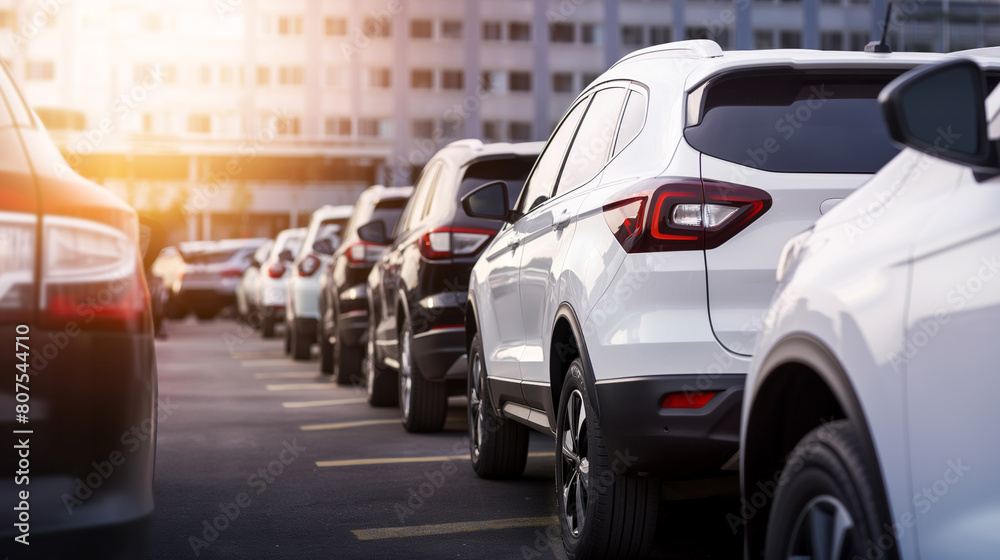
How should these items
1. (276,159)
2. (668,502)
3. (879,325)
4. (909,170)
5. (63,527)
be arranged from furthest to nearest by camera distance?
(276,159)
(668,502)
(63,527)
(909,170)
(879,325)

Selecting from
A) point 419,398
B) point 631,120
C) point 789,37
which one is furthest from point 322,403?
point 789,37

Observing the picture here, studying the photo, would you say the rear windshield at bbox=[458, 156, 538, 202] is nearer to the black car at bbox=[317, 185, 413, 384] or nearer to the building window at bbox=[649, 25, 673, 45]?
the black car at bbox=[317, 185, 413, 384]

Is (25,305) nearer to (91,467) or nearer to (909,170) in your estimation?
(91,467)

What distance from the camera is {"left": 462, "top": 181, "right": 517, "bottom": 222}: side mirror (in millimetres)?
6066

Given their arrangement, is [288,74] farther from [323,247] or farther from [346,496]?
[346,496]

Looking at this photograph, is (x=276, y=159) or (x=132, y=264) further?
(x=276, y=159)

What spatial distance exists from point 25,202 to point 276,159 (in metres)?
73.4

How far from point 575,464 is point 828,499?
206 centimetres

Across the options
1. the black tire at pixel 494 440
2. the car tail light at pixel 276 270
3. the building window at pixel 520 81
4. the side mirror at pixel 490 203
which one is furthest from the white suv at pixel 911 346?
the building window at pixel 520 81

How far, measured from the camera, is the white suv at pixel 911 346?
2.14m

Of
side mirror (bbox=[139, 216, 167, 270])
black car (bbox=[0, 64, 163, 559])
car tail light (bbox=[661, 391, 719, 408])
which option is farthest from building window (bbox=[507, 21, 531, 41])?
black car (bbox=[0, 64, 163, 559])

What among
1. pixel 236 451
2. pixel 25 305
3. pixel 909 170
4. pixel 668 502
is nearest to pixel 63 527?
pixel 25 305

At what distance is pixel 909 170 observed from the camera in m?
2.58

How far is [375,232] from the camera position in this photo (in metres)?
9.59
